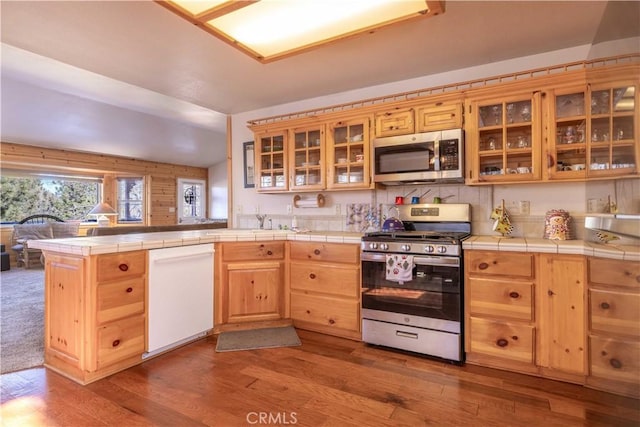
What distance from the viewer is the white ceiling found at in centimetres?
198

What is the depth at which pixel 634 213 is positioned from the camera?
0.96 metres

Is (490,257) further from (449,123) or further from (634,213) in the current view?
(634,213)

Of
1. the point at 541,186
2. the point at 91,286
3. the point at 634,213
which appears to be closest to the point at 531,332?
the point at 541,186

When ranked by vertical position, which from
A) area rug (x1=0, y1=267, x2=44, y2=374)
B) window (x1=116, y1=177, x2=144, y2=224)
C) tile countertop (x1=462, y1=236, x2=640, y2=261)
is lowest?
area rug (x1=0, y1=267, x2=44, y2=374)

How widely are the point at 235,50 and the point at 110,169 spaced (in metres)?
6.19

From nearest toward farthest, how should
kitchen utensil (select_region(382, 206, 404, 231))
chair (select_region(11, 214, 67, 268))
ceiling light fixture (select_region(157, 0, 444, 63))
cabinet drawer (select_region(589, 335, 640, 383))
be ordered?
1. cabinet drawer (select_region(589, 335, 640, 383))
2. ceiling light fixture (select_region(157, 0, 444, 63))
3. kitchen utensil (select_region(382, 206, 404, 231))
4. chair (select_region(11, 214, 67, 268))

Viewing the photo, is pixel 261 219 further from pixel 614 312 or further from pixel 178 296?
pixel 614 312

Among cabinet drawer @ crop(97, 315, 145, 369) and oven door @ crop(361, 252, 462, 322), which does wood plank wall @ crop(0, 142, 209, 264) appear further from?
oven door @ crop(361, 252, 462, 322)

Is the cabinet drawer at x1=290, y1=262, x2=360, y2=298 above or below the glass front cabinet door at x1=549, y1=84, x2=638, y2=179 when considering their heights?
below

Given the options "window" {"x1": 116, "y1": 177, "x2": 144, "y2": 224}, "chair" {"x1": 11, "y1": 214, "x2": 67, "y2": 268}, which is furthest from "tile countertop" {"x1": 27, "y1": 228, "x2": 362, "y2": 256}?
"window" {"x1": 116, "y1": 177, "x2": 144, "y2": 224}

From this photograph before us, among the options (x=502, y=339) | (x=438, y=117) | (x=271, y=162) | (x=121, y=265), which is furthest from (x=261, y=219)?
(x=502, y=339)

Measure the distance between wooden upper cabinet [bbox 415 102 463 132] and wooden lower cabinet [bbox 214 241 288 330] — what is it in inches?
63.5

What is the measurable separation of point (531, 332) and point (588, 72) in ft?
5.63

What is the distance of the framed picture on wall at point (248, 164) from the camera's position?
3.95 m
